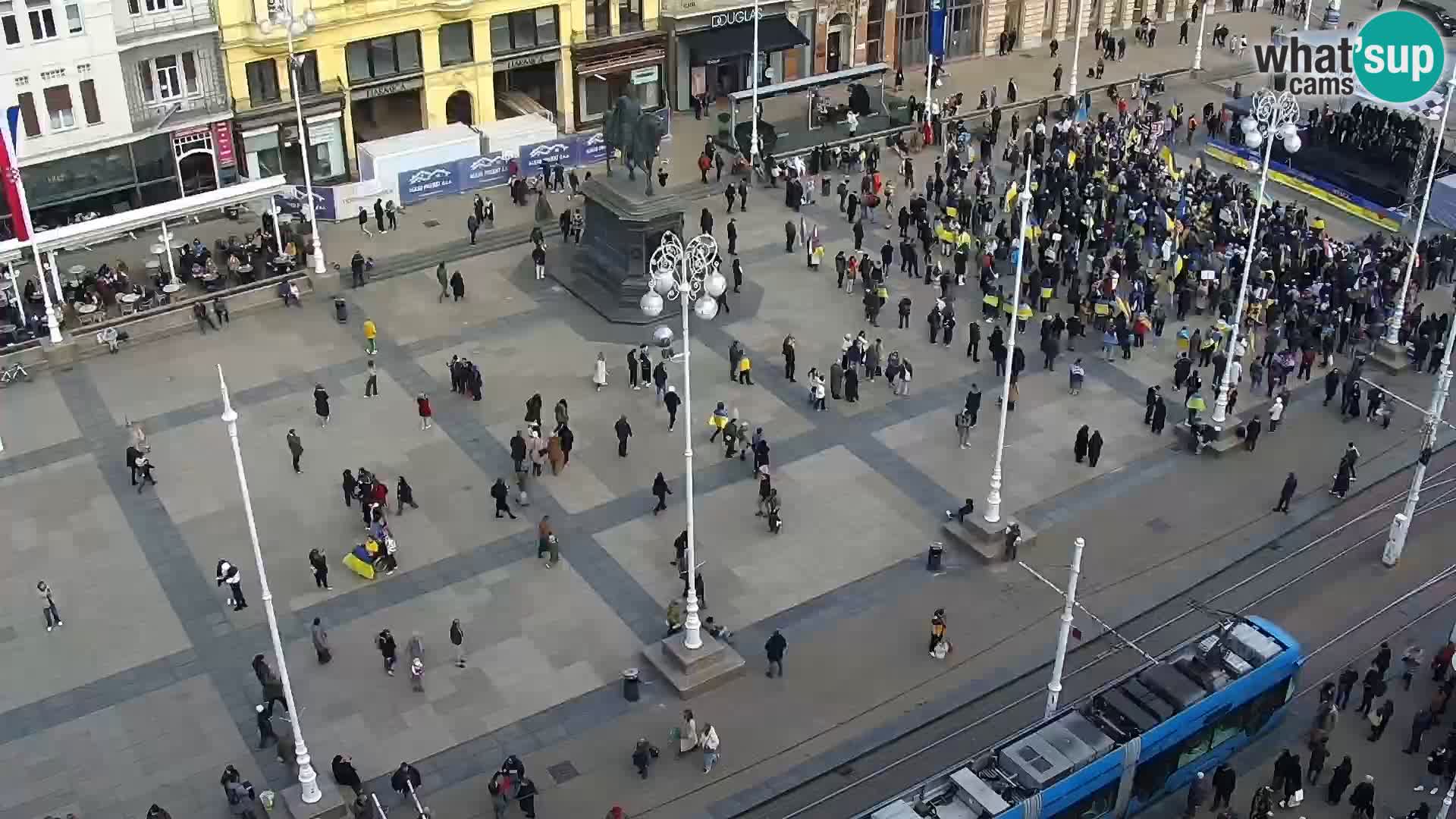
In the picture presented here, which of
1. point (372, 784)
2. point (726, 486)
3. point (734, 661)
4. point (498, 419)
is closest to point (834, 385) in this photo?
point (726, 486)

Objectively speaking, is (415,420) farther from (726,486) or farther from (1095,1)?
(1095,1)

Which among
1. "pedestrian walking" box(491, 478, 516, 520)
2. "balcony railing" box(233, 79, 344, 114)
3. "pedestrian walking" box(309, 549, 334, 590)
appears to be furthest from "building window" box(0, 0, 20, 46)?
"pedestrian walking" box(491, 478, 516, 520)

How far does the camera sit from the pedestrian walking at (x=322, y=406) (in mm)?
42156

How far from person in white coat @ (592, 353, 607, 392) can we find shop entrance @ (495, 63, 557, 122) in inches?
748

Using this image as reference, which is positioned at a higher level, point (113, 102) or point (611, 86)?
point (113, 102)

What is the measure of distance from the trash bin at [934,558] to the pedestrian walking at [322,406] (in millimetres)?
17226

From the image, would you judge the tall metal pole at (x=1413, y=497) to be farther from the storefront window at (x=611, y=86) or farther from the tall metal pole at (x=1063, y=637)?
the storefront window at (x=611, y=86)

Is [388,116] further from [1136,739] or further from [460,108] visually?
[1136,739]

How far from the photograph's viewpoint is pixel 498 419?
43156mm

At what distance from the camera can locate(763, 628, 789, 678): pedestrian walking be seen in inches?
1303

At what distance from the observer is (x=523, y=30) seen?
59.8 metres

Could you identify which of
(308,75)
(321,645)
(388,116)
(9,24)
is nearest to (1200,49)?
(388,116)

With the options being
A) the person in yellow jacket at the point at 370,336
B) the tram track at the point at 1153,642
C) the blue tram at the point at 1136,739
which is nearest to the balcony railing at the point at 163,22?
the person in yellow jacket at the point at 370,336

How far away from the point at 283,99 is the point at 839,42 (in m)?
25.8
